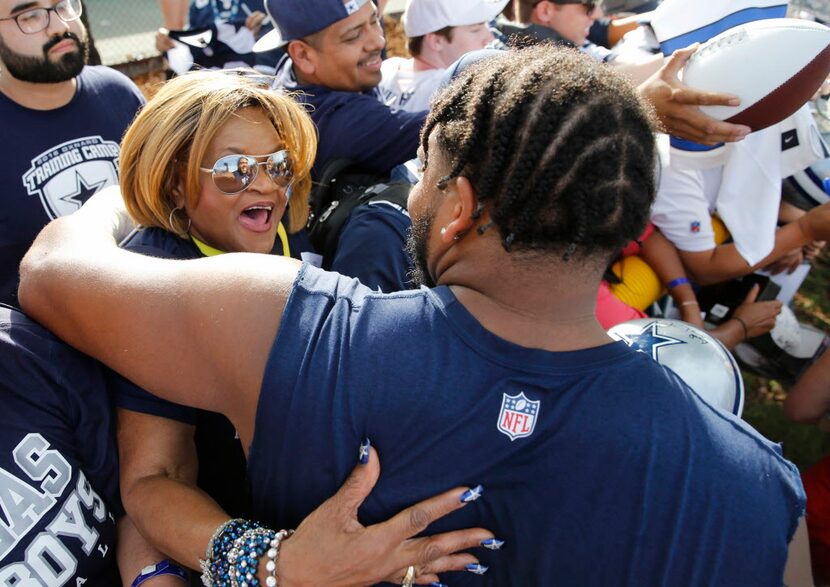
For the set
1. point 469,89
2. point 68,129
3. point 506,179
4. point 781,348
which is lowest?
point 781,348

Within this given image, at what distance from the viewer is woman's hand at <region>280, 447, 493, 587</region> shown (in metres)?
1.27

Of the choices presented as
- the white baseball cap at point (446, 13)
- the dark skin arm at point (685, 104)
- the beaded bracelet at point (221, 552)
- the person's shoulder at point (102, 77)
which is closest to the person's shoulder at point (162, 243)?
the beaded bracelet at point (221, 552)

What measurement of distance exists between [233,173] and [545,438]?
1238 millimetres

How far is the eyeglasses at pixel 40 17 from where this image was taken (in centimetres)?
307

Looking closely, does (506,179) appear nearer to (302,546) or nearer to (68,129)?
(302,546)

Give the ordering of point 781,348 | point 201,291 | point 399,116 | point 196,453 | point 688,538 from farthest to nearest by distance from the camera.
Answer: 1. point 781,348
2. point 399,116
3. point 196,453
4. point 201,291
5. point 688,538

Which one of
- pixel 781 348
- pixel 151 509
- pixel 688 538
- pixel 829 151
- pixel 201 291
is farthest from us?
pixel 781 348

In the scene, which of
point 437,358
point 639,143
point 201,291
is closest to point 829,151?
point 639,143

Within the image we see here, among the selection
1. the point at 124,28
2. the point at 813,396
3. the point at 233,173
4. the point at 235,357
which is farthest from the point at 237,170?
the point at 124,28

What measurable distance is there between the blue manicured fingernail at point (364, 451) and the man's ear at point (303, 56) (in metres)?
2.55

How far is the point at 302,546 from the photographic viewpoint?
4.39 feet

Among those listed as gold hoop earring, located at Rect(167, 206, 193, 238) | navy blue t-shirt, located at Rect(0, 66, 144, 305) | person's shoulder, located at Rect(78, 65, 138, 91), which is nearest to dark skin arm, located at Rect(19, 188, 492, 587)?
gold hoop earring, located at Rect(167, 206, 193, 238)

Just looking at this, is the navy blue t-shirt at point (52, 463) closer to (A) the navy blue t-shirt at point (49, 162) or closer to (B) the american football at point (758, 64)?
(A) the navy blue t-shirt at point (49, 162)

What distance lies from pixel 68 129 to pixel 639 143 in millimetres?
2742
